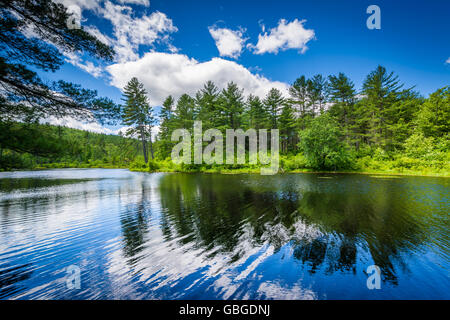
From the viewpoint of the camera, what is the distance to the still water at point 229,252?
3049 millimetres

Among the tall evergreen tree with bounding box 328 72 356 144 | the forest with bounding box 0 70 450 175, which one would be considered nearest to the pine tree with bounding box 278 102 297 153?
the forest with bounding box 0 70 450 175

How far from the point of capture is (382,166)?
23.2 metres

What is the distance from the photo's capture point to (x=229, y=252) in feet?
14.2

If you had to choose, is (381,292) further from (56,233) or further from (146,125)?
(146,125)

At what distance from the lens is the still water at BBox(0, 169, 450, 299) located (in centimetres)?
305

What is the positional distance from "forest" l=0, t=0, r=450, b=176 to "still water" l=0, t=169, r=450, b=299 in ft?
8.59

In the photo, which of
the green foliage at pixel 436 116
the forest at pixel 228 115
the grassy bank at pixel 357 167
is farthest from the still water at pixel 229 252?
the green foliage at pixel 436 116

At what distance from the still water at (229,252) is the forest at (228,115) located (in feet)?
8.59

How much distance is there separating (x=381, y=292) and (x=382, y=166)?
92.1ft

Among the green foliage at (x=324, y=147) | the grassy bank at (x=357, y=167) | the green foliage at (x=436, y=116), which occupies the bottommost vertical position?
the grassy bank at (x=357, y=167)

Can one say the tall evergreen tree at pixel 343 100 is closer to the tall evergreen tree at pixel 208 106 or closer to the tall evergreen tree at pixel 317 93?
the tall evergreen tree at pixel 317 93

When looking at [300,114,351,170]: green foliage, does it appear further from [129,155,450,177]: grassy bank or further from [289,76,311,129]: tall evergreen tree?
[289,76,311,129]: tall evergreen tree
